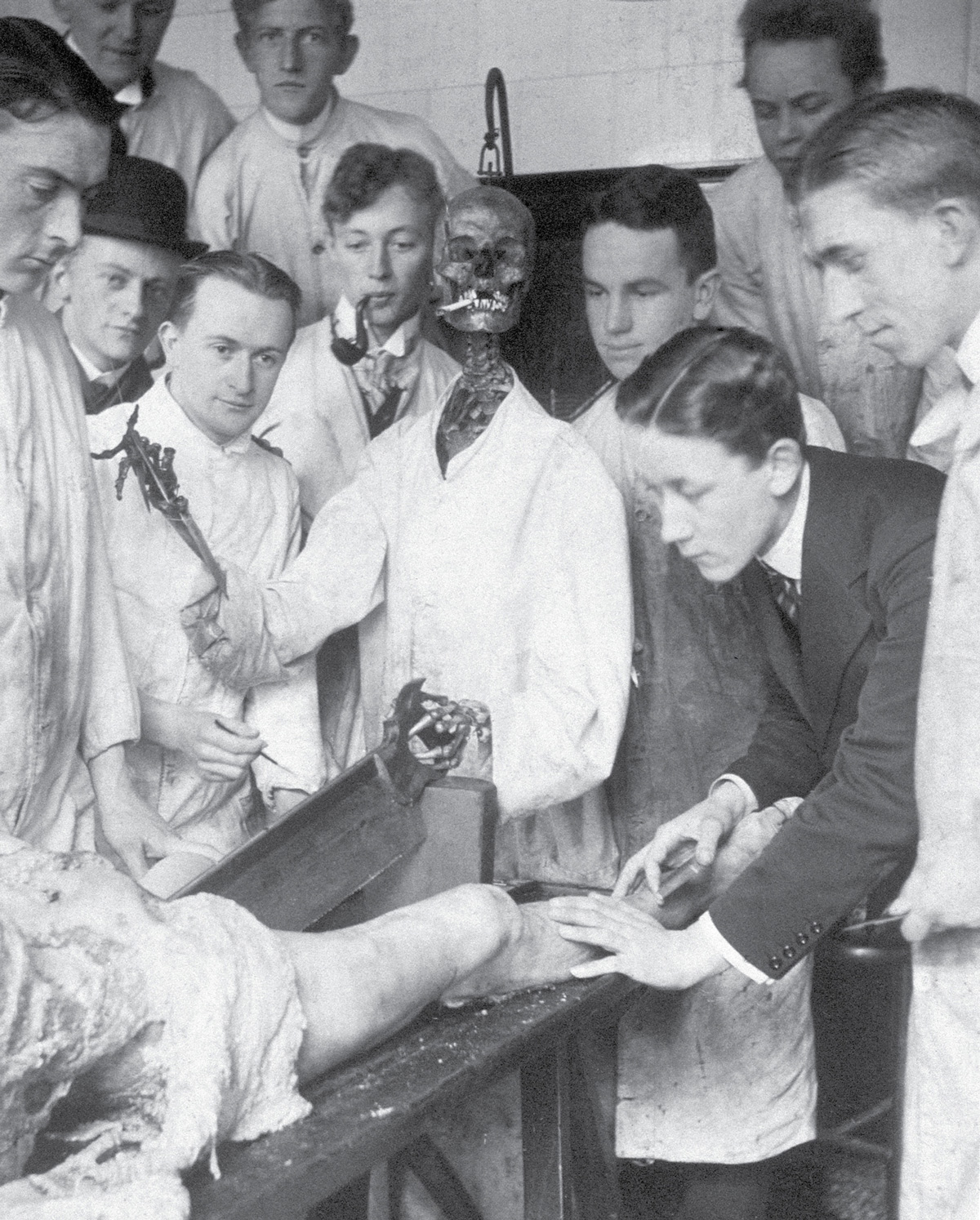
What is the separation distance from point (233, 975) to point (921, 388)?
2.04 m

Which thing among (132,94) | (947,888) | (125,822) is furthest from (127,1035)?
(132,94)

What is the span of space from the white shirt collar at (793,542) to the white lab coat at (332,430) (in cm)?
107

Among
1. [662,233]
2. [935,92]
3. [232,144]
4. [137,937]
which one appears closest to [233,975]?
[137,937]

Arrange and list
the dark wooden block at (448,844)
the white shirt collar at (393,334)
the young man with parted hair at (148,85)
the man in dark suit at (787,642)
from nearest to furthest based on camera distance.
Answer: the man in dark suit at (787,642)
the dark wooden block at (448,844)
the white shirt collar at (393,334)
the young man with parted hair at (148,85)

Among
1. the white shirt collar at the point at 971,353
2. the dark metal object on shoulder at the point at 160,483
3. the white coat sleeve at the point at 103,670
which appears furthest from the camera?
the dark metal object on shoulder at the point at 160,483

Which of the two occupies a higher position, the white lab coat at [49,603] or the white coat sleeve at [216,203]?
the white coat sleeve at [216,203]

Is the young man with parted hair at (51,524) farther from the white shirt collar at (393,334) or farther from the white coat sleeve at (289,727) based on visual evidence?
the white shirt collar at (393,334)

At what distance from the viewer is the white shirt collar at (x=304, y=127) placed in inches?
130

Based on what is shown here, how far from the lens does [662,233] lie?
2.93 meters

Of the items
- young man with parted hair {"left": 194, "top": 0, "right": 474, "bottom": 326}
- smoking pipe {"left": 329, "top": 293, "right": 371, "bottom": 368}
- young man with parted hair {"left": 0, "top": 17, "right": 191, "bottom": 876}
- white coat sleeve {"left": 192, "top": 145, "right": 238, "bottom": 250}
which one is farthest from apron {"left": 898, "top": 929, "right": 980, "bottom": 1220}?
white coat sleeve {"left": 192, "top": 145, "right": 238, "bottom": 250}

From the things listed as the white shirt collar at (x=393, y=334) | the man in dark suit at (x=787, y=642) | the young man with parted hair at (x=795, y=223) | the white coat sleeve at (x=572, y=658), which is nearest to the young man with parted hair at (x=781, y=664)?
the man in dark suit at (x=787, y=642)

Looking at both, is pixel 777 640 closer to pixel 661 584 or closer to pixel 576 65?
pixel 661 584

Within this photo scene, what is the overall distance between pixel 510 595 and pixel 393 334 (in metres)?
0.66

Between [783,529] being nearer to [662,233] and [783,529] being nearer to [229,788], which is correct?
[662,233]
